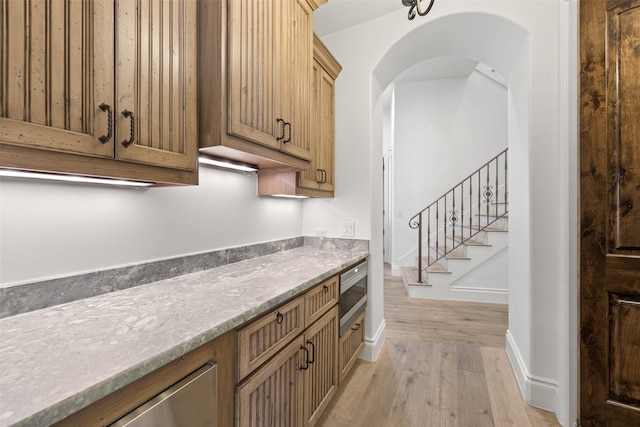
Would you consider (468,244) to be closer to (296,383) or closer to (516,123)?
(516,123)

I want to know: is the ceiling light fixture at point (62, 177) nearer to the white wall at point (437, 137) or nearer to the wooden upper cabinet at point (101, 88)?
the wooden upper cabinet at point (101, 88)

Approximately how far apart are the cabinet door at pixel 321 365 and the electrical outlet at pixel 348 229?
33.3 inches

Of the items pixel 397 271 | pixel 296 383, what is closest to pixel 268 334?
pixel 296 383

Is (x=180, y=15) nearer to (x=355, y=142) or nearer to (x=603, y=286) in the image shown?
(x=355, y=142)

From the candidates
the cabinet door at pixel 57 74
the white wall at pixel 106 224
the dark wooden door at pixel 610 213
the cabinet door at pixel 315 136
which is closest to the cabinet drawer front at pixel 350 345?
the white wall at pixel 106 224

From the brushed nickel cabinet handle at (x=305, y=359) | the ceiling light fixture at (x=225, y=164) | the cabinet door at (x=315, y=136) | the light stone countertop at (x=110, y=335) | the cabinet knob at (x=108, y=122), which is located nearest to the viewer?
the light stone countertop at (x=110, y=335)

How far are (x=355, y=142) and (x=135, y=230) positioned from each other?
188 centimetres

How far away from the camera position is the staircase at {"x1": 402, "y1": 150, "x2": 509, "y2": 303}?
425 centimetres

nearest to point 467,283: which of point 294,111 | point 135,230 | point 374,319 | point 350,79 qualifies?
point 374,319

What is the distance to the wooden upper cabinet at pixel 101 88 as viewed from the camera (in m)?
0.73

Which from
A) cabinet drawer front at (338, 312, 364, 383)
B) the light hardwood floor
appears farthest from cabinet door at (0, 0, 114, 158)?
the light hardwood floor

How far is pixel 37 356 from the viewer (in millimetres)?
686

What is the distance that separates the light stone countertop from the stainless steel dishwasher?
107mm

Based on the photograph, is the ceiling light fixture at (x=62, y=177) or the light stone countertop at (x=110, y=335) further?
the ceiling light fixture at (x=62, y=177)
